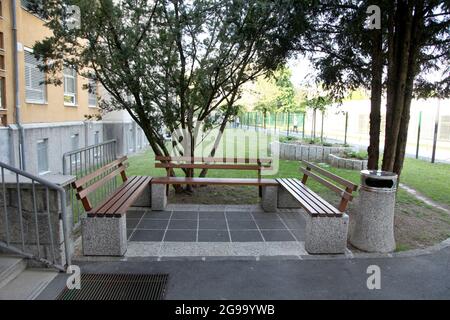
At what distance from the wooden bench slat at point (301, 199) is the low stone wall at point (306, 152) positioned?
794 centimetres

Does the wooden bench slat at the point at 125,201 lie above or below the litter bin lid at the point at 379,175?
below

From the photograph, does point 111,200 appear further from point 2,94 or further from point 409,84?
point 2,94

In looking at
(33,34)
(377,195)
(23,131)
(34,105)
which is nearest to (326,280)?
(377,195)

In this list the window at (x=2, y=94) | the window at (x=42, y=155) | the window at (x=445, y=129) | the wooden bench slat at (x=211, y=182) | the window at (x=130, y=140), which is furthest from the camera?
the window at (x=445, y=129)

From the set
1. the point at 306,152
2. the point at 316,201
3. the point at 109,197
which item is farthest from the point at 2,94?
the point at 306,152

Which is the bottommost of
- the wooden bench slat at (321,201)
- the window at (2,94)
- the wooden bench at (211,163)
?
the wooden bench slat at (321,201)

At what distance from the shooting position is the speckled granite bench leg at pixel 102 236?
4211 millimetres

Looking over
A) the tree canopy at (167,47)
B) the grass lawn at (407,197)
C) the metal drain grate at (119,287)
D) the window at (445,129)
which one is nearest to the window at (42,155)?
the grass lawn at (407,197)

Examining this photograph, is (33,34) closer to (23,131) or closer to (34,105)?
(34,105)

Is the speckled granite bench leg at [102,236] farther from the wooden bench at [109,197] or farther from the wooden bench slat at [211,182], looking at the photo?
the wooden bench slat at [211,182]

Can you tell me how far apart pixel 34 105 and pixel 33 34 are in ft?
6.91

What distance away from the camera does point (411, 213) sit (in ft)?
21.5

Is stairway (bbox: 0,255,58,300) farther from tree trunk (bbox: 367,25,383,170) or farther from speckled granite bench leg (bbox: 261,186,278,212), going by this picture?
tree trunk (bbox: 367,25,383,170)

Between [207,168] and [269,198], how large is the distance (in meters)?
1.36
